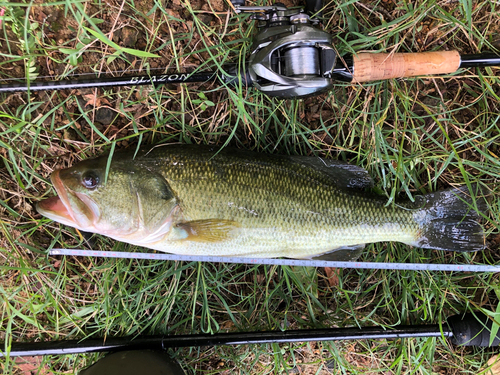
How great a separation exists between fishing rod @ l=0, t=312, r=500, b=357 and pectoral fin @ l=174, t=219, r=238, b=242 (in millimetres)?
793

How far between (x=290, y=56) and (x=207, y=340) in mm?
2046

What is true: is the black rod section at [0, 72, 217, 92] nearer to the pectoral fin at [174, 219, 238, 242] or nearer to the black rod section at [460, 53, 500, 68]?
the pectoral fin at [174, 219, 238, 242]

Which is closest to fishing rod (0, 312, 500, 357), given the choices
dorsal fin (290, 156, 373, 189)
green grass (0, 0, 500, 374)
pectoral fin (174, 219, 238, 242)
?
green grass (0, 0, 500, 374)

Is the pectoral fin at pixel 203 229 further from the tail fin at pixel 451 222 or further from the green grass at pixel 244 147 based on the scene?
the tail fin at pixel 451 222

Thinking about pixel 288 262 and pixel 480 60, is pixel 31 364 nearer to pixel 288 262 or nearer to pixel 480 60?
pixel 288 262

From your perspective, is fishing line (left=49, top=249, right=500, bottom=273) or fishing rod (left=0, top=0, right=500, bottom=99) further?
fishing line (left=49, top=249, right=500, bottom=273)

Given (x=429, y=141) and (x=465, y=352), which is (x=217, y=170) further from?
(x=465, y=352)

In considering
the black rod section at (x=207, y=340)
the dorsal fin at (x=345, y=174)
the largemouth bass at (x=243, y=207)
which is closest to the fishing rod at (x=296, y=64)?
the largemouth bass at (x=243, y=207)

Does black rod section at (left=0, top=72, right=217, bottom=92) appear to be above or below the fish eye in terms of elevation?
above

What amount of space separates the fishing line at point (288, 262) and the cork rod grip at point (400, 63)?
1.40 meters

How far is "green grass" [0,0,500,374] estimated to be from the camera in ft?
7.70

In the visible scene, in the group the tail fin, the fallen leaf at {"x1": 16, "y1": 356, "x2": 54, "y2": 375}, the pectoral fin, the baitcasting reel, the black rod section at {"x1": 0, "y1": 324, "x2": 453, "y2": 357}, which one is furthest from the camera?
the fallen leaf at {"x1": 16, "y1": 356, "x2": 54, "y2": 375}

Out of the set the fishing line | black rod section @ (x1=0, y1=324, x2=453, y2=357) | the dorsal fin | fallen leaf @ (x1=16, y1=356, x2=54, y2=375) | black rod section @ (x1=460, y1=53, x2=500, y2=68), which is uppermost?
black rod section @ (x1=460, y1=53, x2=500, y2=68)

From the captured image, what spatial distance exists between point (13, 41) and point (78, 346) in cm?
231
